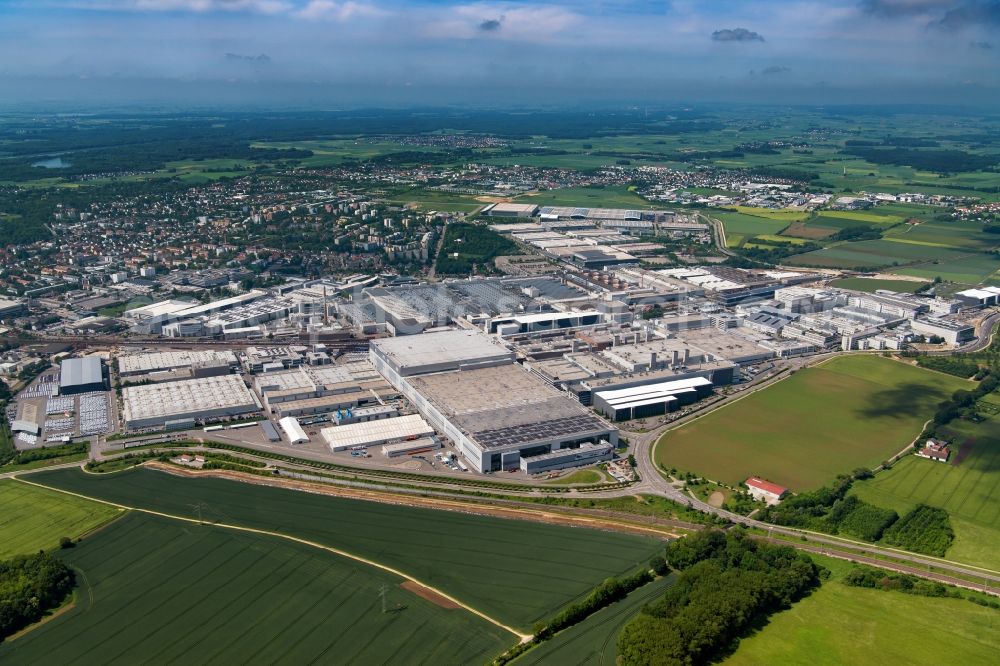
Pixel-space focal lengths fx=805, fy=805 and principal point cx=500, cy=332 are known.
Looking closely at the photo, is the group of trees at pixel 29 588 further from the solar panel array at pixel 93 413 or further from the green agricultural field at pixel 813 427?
the green agricultural field at pixel 813 427

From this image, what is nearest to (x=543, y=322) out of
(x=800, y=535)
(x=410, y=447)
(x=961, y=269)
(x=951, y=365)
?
(x=410, y=447)

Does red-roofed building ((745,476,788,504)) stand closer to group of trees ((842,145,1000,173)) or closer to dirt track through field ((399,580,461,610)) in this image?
dirt track through field ((399,580,461,610))

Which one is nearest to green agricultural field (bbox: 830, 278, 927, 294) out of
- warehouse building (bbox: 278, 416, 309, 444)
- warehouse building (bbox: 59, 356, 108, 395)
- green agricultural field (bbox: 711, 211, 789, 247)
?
green agricultural field (bbox: 711, 211, 789, 247)

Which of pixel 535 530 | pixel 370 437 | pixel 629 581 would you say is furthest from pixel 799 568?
pixel 370 437

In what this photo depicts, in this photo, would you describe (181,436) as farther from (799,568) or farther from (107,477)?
(799,568)

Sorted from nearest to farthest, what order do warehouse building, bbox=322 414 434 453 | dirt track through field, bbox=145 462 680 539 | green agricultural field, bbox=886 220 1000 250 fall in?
dirt track through field, bbox=145 462 680 539, warehouse building, bbox=322 414 434 453, green agricultural field, bbox=886 220 1000 250

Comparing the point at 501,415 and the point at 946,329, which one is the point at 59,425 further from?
the point at 946,329

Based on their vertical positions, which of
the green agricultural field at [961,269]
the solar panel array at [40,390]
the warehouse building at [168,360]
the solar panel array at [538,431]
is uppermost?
the green agricultural field at [961,269]

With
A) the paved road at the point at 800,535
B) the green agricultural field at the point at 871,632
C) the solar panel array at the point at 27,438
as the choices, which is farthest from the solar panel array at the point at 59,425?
the green agricultural field at the point at 871,632
